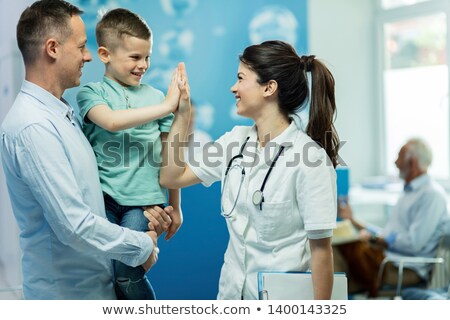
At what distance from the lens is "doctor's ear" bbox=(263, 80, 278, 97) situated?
70.5 inches

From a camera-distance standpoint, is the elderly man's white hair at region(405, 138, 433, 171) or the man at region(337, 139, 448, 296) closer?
the man at region(337, 139, 448, 296)

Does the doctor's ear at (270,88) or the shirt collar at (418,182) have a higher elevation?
the doctor's ear at (270,88)

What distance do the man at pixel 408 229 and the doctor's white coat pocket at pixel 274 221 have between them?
2.07 meters

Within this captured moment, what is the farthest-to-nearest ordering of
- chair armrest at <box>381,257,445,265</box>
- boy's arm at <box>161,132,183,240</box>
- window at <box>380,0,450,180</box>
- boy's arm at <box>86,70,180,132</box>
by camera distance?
window at <box>380,0,450,180</box> < chair armrest at <box>381,257,445,265</box> < boy's arm at <box>161,132,183,240</box> < boy's arm at <box>86,70,180,132</box>

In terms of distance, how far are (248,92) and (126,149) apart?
1.30 feet

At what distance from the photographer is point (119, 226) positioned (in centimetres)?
170

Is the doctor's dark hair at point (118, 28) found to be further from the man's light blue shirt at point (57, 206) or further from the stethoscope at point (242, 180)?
the stethoscope at point (242, 180)

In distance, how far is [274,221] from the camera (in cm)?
176

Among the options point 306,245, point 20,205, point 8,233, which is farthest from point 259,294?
point 8,233

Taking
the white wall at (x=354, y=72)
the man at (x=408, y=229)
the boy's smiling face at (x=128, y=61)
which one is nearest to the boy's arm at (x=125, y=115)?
the boy's smiling face at (x=128, y=61)

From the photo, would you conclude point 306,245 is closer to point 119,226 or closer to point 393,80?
point 119,226

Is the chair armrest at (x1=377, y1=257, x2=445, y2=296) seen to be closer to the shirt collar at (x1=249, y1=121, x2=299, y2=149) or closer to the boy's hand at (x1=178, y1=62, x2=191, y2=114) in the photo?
the shirt collar at (x1=249, y1=121, x2=299, y2=149)

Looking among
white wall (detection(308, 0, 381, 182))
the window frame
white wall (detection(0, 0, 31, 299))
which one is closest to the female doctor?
white wall (detection(0, 0, 31, 299))

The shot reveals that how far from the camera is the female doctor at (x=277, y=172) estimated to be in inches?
68.7
